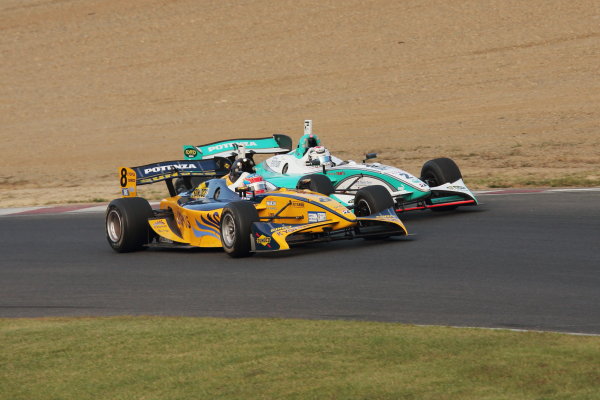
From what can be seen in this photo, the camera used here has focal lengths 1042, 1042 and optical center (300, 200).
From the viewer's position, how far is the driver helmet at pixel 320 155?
58.2 feet

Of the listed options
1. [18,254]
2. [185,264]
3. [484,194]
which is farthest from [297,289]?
[484,194]

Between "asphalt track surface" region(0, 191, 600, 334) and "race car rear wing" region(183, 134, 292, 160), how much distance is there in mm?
2362

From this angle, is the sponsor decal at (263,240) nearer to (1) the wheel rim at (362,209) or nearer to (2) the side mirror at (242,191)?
(2) the side mirror at (242,191)

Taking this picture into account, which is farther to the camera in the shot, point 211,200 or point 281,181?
point 281,181

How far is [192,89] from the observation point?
4009cm

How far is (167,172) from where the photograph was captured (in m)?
15.6

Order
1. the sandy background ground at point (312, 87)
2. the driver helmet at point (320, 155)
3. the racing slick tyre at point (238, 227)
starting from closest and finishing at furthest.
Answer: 1. the racing slick tyre at point (238, 227)
2. the driver helmet at point (320, 155)
3. the sandy background ground at point (312, 87)

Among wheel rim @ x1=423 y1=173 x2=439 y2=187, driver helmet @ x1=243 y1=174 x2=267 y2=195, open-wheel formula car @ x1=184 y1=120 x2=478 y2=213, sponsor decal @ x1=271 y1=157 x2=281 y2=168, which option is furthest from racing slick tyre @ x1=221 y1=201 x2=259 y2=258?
sponsor decal @ x1=271 y1=157 x2=281 y2=168

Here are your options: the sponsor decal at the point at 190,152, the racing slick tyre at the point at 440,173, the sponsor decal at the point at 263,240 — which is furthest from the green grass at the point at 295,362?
the sponsor decal at the point at 190,152

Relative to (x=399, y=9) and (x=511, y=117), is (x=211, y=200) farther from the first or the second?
(x=399, y=9)

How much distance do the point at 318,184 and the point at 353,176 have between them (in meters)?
0.92

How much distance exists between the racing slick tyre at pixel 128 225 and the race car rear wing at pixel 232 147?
2.67m

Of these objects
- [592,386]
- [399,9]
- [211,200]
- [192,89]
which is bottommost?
[592,386]

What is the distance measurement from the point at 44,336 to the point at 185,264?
4.41 m
